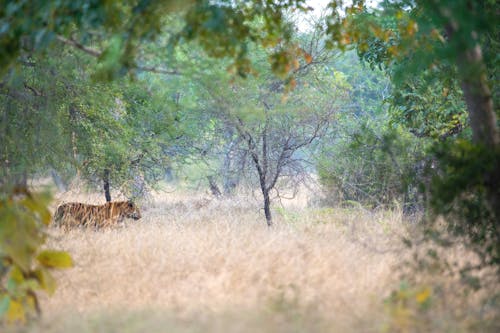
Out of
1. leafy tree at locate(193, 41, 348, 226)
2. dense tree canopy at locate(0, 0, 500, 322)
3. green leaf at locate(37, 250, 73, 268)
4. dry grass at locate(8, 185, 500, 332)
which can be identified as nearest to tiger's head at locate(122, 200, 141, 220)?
dense tree canopy at locate(0, 0, 500, 322)

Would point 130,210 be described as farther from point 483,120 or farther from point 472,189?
point 483,120

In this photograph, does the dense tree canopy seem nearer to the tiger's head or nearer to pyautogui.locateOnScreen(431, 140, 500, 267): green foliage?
pyautogui.locateOnScreen(431, 140, 500, 267): green foliage

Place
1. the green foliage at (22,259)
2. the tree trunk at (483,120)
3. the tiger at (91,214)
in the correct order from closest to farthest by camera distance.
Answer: the green foliage at (22,259) → the tree trunk at (483,120) → the tiger at (91,214)

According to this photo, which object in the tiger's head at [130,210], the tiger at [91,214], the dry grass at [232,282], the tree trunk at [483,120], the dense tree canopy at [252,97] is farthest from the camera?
the tiger's head at [130,210]

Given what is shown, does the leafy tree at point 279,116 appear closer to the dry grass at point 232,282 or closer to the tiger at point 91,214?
the dry grass at point 232,282

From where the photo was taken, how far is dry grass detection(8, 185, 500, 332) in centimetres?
434

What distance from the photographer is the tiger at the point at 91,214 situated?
958 centimetres

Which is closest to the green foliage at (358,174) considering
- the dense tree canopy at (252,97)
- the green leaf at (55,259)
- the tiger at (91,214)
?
the dense tree canopy at (252,97)

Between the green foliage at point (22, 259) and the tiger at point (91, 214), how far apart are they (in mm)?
4396

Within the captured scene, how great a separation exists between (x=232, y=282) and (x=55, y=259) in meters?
1.79

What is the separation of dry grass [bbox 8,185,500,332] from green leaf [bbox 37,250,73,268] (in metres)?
0.43

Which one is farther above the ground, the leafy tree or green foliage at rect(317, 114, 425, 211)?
the leafy tree

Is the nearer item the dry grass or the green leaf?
the dry grass

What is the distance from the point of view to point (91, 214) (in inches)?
394
